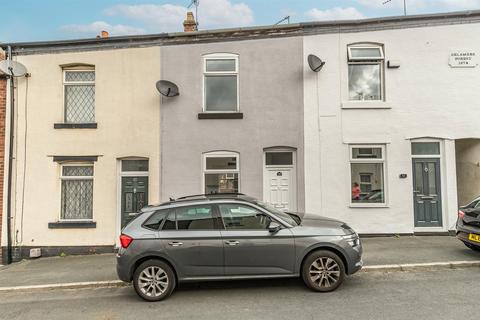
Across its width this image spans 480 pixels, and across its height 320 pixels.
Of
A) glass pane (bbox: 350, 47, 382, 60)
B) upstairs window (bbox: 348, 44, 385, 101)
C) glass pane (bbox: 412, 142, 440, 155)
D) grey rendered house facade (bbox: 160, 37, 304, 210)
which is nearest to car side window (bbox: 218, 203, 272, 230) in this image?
grey rendered house facade (bbox: 160, 37, 304, 210)

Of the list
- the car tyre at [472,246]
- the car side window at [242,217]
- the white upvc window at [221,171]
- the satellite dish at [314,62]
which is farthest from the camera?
the white upvc window at [221,171]

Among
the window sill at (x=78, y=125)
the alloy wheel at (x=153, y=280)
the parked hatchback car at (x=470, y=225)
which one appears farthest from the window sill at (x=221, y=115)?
the parked hatchback car at (x=470, y=225)

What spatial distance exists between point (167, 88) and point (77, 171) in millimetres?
3708

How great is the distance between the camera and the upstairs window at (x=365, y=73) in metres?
10.6

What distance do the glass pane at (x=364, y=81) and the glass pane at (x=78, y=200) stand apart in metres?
8.31

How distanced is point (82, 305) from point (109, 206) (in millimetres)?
4588

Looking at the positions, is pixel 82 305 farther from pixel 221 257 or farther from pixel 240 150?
pixel 240 150

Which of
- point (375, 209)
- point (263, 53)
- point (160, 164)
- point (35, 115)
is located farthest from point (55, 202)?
point (375, 209)

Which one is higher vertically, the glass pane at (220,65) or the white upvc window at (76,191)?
the glass pane at (220,65)

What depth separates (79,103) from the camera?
11.0 meters

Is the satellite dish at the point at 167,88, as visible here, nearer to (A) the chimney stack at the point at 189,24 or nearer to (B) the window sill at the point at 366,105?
(A) the chimney stack at the point at 189,24

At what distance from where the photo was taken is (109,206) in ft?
34.4

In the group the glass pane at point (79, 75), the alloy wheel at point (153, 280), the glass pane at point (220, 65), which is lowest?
the alloy wheel at point (153, 280)

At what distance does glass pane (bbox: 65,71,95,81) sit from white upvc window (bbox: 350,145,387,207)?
813cm
